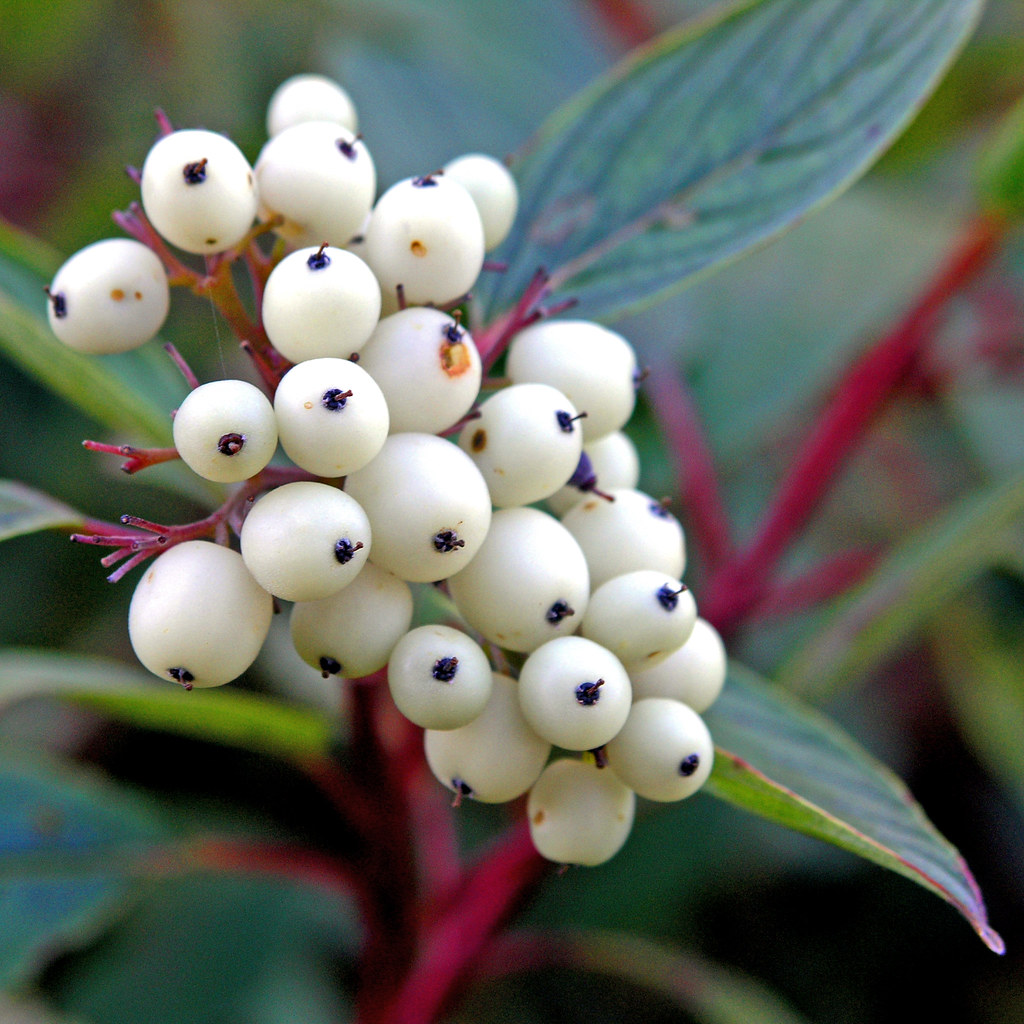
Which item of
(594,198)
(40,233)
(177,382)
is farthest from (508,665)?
(40,233)

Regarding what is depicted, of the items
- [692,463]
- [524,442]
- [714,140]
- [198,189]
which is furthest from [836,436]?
[198,189]

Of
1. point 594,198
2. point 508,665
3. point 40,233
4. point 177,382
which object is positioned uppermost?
point 594,198

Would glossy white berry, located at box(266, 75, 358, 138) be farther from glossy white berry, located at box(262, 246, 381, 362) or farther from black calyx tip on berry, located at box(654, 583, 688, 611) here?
black calyx tip on berry, located at box(654, 583, 688, 611)

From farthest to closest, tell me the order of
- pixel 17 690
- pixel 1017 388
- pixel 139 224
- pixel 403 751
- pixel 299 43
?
pixel 299 43 → pixel 1017 388 → pixel 403 751 → pixel 17 690 → pixel 139 224

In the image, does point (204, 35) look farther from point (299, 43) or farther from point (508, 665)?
point (508, 665)

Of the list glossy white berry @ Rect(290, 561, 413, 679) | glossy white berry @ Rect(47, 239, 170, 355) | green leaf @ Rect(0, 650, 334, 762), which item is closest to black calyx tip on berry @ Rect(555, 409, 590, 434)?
glossy white berry @ Rect(290, 561, 413, 679)

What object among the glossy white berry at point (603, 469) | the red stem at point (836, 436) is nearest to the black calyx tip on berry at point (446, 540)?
the glossy white berry at point (603, 469)

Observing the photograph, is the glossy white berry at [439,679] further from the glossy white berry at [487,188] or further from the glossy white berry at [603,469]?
the glossy white berry at [487,188]

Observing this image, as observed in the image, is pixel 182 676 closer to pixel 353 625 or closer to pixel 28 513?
pixel 353 625
